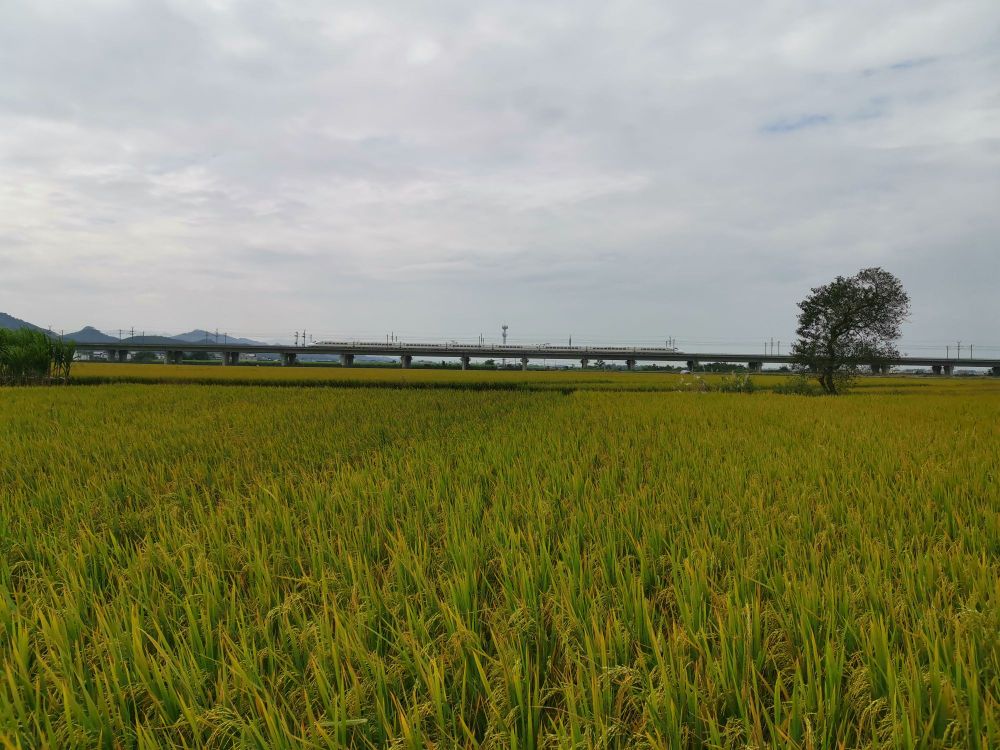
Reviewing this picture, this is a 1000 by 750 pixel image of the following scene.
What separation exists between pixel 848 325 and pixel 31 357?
31.4 meters

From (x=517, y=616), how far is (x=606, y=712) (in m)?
0.46

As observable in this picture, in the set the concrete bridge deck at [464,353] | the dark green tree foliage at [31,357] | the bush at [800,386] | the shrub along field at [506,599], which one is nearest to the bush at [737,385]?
the bush at [800,386]

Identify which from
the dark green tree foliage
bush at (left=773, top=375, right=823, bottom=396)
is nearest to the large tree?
bush at (left=773, top=375, right=823, bottom=396)

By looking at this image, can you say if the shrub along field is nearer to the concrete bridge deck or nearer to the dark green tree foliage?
the dark green tree foliage

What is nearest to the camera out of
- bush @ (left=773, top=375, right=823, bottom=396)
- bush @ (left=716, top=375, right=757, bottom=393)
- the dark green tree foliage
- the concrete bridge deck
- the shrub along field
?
the shrub along field

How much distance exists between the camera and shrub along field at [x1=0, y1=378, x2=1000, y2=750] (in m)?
1.45

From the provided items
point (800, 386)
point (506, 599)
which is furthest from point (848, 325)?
point (506, 599)

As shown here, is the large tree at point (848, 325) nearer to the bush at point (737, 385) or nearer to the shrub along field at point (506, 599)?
the bush at point (737, 385)

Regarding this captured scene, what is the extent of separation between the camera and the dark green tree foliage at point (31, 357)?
18438mm

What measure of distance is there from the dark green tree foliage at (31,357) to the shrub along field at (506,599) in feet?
59.3

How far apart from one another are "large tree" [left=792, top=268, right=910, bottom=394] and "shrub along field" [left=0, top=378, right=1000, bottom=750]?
1494cm

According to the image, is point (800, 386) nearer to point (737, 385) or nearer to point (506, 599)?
point (737, 385)

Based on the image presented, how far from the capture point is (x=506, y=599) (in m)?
2.19

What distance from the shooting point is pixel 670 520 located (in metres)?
3.36
